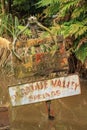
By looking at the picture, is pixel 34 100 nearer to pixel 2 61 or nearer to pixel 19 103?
pixel 19 103

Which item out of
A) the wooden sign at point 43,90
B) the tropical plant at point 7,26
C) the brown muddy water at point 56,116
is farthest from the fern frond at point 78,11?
the tropical plant at point 7,26

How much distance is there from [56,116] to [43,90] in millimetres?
960

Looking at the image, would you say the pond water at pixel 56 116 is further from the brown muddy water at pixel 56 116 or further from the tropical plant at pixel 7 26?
the tropical plant at pixel 7 26

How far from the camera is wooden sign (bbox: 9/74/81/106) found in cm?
658

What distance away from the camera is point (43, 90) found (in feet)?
21.7

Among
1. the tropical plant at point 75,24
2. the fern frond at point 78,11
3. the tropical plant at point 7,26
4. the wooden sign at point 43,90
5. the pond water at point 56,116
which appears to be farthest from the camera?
the tropical plant at point 7,26

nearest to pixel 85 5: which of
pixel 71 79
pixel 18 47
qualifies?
pixel 18 47

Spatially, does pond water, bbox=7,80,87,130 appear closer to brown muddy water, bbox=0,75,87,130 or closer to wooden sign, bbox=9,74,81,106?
brown muddy water, bbox=0,75,87,130

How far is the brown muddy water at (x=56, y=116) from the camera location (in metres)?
6.97

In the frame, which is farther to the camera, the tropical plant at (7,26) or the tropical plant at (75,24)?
the tropical plant at (7,26)

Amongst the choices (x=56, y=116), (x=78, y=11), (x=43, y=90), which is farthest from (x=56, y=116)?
(x=78, y=11)

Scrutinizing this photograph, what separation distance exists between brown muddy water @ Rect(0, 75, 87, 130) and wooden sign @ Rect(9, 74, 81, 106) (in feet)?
1.84

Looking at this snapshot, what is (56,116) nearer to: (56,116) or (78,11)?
(56,116)

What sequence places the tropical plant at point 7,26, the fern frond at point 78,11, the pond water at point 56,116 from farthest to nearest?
the tropical plant at point 7,26 → the fern frond at point 78,11 → the pond water at point 56,116
